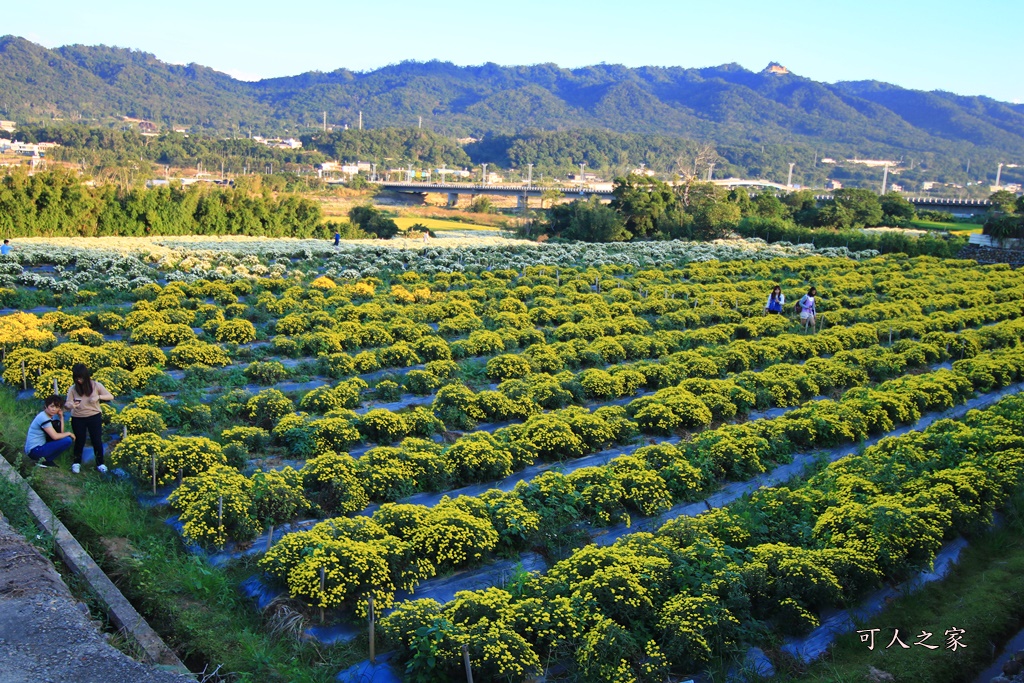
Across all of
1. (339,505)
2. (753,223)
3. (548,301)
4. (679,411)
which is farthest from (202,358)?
(753,223)

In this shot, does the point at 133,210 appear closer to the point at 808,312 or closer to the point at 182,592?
the point at 808,312

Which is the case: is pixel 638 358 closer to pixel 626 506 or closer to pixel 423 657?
pixel 626 506

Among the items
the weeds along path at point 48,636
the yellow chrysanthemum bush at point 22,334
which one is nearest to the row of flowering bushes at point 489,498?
the weeds along path at point 48,636

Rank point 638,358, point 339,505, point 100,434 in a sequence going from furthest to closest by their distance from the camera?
point 638,358
point 100,434
point 339,505

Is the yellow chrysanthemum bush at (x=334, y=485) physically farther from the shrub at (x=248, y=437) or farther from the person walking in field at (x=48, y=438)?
the person walking in field at (x=48, y=438)

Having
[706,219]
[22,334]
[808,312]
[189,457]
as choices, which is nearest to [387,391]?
[189,457]

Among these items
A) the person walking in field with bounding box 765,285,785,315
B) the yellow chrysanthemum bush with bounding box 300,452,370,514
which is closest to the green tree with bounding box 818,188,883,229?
the person walking in field with bounding box 765,285,785,315

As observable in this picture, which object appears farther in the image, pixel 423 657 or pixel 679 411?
pixel 679 411

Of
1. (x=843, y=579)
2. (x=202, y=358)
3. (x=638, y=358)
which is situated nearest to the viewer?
(x=843, y=579)
